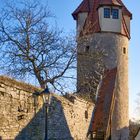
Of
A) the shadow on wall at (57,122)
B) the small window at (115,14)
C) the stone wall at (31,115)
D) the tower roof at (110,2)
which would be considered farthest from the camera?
the small window at (115,14)

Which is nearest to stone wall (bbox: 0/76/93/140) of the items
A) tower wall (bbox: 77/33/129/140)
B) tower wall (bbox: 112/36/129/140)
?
tower wall (bbox: 77/33/129/140)

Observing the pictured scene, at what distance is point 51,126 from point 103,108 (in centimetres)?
608

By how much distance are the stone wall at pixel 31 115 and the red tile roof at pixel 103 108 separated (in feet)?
8.11

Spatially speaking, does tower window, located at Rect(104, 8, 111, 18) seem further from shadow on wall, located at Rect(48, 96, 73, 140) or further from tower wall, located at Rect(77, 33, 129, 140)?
shadow on wall, located at Rect(48, 96, 73, 140)

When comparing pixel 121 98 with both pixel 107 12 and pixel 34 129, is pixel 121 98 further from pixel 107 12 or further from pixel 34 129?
pixel 34 129

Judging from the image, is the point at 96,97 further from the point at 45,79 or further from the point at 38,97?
the point at 38,97

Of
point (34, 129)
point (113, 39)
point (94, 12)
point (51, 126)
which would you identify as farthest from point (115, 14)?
point (34, 129)

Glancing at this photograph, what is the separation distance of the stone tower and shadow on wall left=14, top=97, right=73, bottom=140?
40.5ft

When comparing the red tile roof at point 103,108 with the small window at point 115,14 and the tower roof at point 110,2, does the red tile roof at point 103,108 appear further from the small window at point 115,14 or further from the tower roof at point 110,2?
the tower roof at point 110,2

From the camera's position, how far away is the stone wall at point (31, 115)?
9.39 m

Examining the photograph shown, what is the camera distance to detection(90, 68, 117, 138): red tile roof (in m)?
17.2

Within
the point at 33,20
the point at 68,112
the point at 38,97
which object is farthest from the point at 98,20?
the point at 38,97

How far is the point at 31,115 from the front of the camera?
10.7 meters

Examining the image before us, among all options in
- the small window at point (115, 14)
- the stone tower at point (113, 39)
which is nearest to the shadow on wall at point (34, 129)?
the stone tower at point (113, 39)
